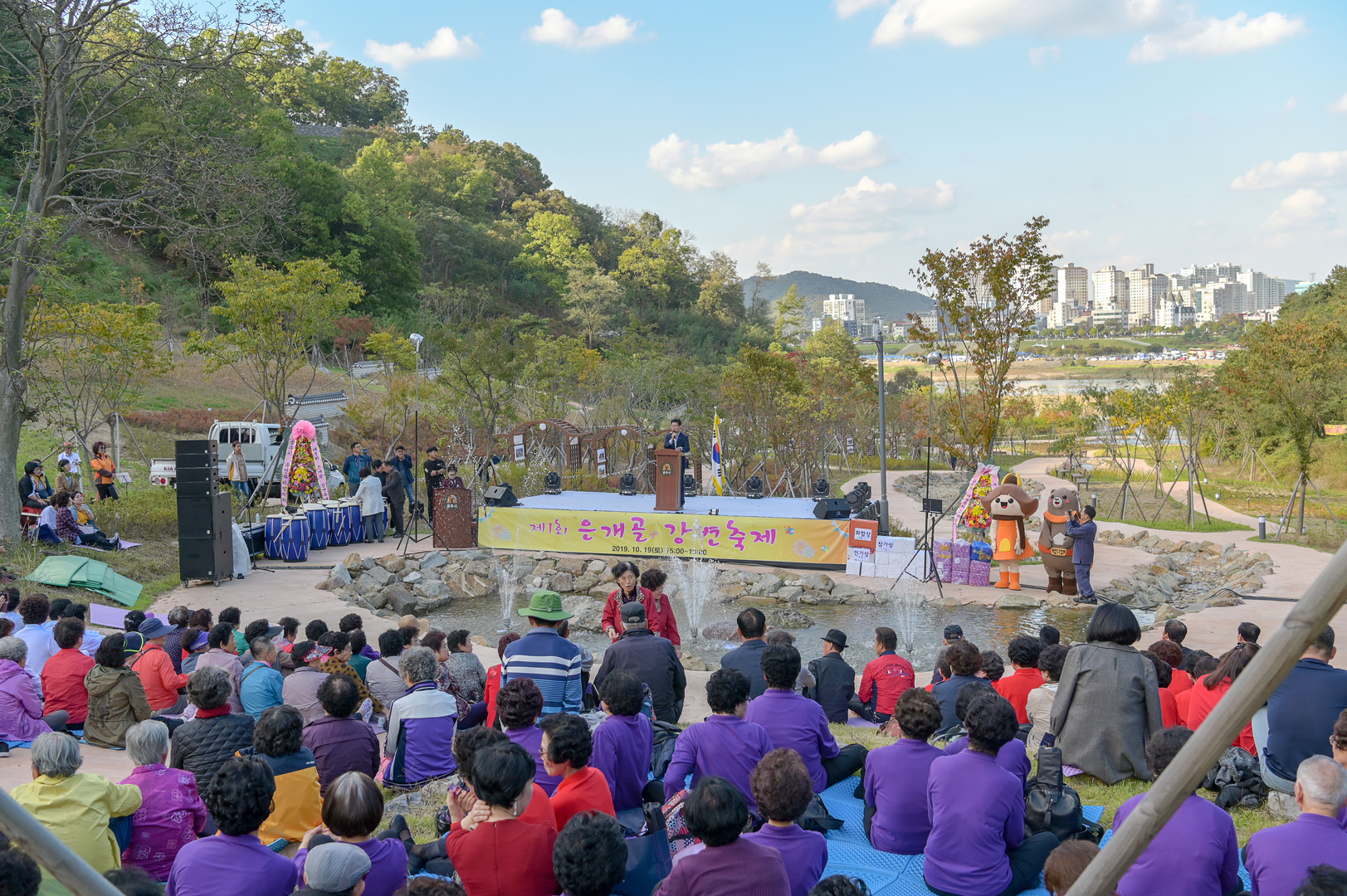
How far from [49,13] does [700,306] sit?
54.6m

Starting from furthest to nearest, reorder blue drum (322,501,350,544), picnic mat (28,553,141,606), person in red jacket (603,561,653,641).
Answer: blue drum (322,501,350,544), picnic mat (28,553,141,606), person in red jacket (603,561,653,641)

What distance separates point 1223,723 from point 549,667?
4.66 meters

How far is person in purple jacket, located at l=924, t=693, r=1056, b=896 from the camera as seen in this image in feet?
12.9

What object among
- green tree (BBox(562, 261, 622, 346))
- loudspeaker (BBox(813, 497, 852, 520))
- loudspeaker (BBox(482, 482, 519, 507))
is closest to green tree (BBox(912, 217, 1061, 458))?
loudspeaker (BBox(813, 497, 852, 520))

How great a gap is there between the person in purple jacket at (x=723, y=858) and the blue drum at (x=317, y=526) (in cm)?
1437

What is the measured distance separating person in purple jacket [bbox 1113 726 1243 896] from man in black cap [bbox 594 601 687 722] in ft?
10.1

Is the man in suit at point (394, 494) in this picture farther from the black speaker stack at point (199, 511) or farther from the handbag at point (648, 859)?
the handbag at point (648, 859)

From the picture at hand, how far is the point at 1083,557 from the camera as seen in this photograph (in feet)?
44.2

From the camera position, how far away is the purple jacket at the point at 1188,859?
3430 millimetres

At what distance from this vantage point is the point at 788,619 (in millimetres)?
13625

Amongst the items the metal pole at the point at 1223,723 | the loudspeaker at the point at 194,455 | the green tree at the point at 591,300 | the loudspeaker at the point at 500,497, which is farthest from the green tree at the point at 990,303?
the green tree at the point at 591,300

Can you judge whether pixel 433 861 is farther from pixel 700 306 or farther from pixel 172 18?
pixel 700 306

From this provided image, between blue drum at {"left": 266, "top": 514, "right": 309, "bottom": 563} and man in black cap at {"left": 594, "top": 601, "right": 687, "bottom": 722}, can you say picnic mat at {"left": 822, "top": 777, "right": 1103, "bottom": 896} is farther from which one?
blue drum at {"left": 266, "top": 514, "right": 309, "bottom": 563}

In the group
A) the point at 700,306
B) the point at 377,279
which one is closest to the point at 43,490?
the point at 377,279
